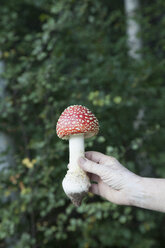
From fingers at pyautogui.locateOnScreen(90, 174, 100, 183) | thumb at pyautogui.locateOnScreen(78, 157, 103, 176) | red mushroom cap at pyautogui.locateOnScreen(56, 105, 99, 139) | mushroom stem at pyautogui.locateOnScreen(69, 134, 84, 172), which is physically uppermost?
red mushroom cap at pyautogui.locateOnScreen(56, 105, 99, 139)

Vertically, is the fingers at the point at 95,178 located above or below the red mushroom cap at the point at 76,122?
below

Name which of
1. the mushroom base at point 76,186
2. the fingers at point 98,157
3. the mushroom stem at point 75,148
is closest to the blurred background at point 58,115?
the fingers at point 98,157

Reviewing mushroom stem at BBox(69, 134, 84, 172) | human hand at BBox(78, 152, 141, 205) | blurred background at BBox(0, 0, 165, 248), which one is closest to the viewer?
human hand at BBox(78, 152, 141, 205)

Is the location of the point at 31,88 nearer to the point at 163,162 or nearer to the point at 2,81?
the point at 2,81

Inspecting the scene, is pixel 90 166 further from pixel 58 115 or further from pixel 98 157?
pixel 58 115

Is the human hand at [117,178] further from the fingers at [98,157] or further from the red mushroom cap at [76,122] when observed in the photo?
the red mushroom cap at [76,122]

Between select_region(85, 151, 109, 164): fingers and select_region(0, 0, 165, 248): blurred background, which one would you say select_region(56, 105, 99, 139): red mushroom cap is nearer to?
select_region(85, 151, 109, 164): fingers

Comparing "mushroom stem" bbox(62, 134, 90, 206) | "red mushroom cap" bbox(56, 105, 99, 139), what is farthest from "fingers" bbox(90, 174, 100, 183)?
"red mushroom cap" bbox(56, 105, 99, 139)
